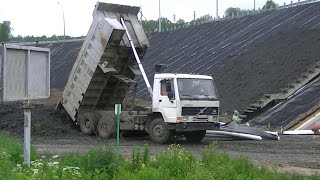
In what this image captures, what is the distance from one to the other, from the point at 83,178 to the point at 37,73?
2346 millimetres

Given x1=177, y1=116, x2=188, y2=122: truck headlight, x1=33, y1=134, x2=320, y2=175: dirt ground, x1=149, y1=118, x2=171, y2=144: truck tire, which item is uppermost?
x1=177, y1=116, x2=188, y2=122: truck headlight

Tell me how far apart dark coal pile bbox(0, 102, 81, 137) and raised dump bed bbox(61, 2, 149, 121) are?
694 millimetres

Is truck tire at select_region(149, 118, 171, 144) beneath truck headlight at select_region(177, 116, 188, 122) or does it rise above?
beneath

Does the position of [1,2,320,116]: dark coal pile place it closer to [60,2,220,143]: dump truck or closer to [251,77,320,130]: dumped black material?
[251,77,320,130]: dumped black material

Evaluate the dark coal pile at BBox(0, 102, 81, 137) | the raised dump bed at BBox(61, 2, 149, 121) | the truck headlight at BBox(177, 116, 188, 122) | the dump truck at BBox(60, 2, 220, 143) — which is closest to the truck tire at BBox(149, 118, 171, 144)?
the dump truck at BBox(60, 2, 220, 143)

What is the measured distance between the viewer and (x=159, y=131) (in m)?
18.2

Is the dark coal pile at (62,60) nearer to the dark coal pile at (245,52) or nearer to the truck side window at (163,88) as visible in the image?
the dark coal pile at (245,52)

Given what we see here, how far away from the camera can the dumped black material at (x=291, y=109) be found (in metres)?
24.1

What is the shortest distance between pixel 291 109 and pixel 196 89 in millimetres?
8661

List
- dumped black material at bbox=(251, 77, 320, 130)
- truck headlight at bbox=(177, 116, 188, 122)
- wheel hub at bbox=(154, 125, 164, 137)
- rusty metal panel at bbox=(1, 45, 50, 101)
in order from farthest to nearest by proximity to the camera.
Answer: dumped black material at bbox=(251, 77, 320, 130)
wheel hub at bbox=(154, 125, 164, 137)
truck headlight at bbox=(177, 116, 188, 122)
rusty metal panel at bbox=(1, 45, 50, 101)

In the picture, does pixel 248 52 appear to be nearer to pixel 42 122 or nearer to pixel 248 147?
pixel 42 122

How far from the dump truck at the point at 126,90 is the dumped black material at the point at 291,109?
20.2 ft

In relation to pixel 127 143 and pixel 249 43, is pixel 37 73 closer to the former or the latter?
pixel 127 143

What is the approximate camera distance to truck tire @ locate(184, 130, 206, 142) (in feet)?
63.3
